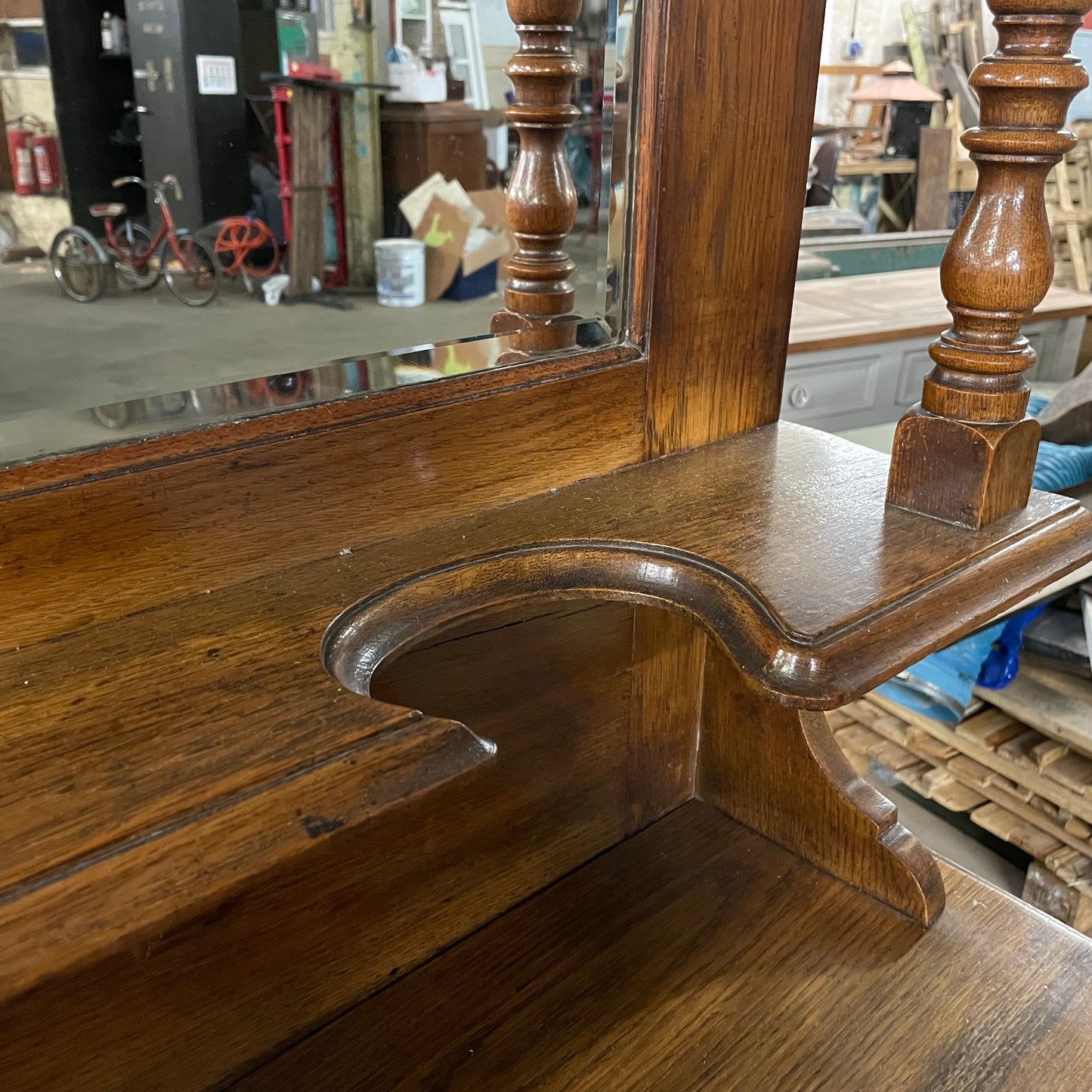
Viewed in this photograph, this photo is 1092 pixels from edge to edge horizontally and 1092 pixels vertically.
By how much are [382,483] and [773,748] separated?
0.40 metres

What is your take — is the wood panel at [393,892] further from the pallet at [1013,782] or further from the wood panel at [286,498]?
the pallet at [1013,782]

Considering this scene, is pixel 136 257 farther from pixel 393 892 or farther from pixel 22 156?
pixel 393 892

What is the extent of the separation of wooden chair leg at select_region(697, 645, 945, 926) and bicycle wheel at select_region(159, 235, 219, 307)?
0.45 m

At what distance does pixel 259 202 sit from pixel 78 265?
108 mm

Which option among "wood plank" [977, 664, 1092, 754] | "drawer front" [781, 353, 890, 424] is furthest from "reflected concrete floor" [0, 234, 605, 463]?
"drawer front" [781, 353, 890, 424]

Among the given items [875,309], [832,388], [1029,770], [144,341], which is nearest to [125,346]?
[144,341]

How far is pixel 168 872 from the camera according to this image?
35 cm

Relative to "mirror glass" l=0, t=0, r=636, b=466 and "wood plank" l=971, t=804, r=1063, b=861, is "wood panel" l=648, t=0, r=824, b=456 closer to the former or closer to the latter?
"mirror glass" l=0, t=0, r=636, b=466

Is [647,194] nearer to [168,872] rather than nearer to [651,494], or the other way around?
[651,494]

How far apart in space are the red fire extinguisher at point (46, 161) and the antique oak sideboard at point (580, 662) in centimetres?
12

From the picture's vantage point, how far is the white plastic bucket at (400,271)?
63cm

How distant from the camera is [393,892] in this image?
2.39ft

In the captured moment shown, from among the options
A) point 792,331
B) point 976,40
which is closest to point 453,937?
point 792,331

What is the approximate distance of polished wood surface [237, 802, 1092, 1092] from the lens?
26.2 inches
